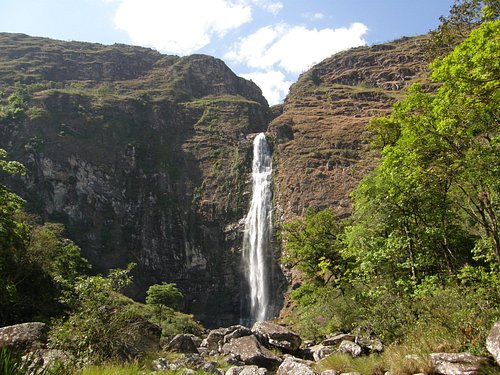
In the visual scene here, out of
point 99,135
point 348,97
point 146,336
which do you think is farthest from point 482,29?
point 348,97

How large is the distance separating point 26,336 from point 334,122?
68.0 m

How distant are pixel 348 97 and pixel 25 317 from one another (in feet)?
265

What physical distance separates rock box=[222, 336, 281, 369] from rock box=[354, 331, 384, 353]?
315cm

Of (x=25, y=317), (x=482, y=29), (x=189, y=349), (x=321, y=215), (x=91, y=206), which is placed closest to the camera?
(x=482, y=29)

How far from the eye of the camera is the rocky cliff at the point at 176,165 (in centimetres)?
5459

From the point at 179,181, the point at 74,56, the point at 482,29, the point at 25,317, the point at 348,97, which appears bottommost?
the point at 25,317

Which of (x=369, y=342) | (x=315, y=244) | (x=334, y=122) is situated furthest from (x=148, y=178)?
(x=369, y=342)

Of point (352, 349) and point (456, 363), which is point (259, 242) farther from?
point (456, 363)

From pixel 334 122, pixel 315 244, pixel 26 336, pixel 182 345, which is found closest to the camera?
pixel 26 336

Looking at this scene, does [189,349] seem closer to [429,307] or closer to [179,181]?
[429,307]

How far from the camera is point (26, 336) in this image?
30.6 feet

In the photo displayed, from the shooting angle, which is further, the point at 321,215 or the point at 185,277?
the point at 185,277

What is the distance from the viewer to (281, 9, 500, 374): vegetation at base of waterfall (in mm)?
8910

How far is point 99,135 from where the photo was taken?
6956 centimetres
